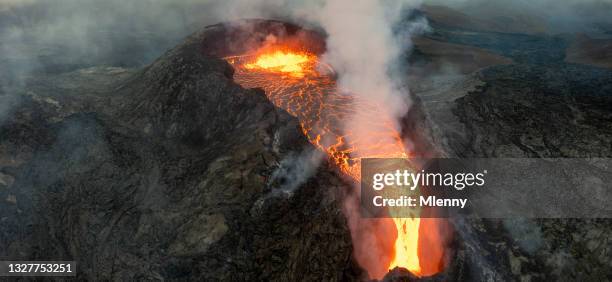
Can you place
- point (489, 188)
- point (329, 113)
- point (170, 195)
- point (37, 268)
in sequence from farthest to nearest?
1. point (329, 113)
2. point (489, 188)
3. point (170, 195)
4. point (37, 268)

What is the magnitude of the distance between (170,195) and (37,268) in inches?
116

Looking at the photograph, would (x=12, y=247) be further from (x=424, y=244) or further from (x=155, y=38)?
(x=155, y=38)

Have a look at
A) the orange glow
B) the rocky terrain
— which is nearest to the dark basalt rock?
the rocky terrain

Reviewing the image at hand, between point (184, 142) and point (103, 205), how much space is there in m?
2.67

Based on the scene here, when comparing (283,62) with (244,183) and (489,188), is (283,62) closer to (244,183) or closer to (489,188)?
(244,183)

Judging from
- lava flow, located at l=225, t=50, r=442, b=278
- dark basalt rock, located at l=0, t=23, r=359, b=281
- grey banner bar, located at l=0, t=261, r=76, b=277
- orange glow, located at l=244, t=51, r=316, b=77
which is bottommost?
grey banner bar, located at l=0, t=261, r=76, b=277

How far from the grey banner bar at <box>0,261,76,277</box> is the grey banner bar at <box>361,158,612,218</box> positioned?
689 centimetres

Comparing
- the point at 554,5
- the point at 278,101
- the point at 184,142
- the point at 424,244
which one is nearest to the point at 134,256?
the point at 184,142

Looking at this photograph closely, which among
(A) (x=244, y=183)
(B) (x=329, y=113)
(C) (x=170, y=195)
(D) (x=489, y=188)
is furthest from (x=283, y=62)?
(D) (x=489, y=188)

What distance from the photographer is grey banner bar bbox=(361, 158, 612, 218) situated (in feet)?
32.6

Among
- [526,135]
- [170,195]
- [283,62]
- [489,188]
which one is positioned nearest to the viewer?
[170,195]

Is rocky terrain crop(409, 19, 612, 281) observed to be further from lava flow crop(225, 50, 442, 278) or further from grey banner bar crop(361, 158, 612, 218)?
lava flow crop(225, 50, 442, 278)

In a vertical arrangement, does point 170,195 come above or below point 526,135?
below

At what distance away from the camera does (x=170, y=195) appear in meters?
8.98
